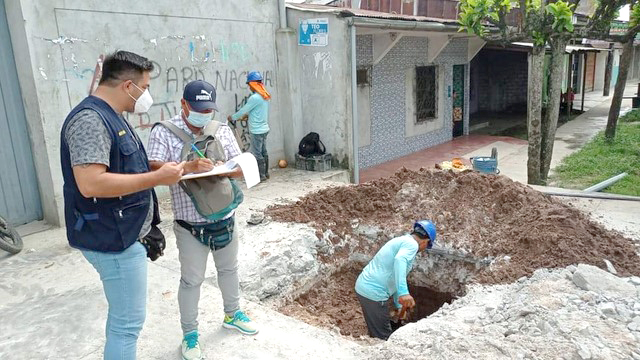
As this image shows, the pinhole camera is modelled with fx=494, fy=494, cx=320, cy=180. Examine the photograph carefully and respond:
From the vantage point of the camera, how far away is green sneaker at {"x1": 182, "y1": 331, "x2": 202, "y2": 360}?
10.7 ft

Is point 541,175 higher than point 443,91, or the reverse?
point 443,91

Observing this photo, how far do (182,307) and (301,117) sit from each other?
6441 millimetres

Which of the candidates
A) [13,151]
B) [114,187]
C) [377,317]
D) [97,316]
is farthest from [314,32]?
[114,187]

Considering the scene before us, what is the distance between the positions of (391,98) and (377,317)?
24.4 ft

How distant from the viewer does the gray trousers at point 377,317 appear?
462 cm

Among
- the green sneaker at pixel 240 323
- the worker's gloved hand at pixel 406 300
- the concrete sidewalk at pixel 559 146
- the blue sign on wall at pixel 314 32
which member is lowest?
the concrete sidewalk at pixel 559 146

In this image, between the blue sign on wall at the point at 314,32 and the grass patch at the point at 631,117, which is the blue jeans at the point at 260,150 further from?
the grass patch at the point at 631,117

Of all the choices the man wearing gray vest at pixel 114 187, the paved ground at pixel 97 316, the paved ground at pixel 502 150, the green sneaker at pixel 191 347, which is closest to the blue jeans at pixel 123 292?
the man wearing gray vest at pixel 114 187

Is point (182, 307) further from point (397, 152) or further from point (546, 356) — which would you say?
point (397, 152)

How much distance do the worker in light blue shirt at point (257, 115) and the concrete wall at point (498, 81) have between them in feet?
46.9

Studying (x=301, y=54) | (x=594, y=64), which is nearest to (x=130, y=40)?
(x=301, y=54)

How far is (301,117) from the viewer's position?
934 cm

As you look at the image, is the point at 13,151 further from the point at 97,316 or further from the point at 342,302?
the point at 342,302

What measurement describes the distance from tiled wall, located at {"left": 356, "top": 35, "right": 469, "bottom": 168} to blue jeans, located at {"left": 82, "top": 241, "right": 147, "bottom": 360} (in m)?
8.27
